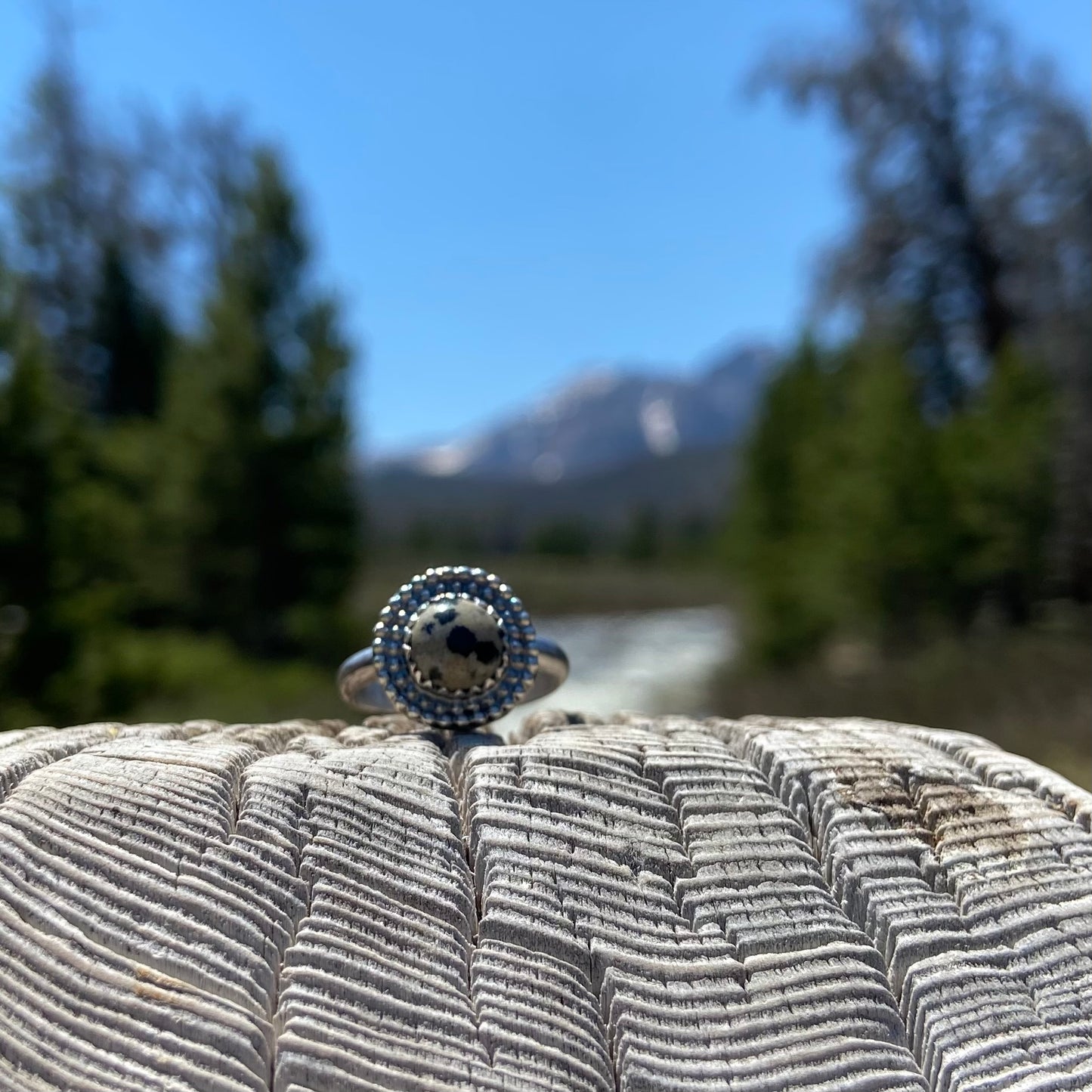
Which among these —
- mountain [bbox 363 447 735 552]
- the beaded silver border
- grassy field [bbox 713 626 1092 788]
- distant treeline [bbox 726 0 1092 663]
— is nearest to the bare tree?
distant treeline [bbox 726 0 1092 663]

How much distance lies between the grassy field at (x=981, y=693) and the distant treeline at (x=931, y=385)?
0.89m

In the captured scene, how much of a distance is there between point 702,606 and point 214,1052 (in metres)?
24.9

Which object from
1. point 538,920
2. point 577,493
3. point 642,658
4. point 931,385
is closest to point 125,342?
point 642,658

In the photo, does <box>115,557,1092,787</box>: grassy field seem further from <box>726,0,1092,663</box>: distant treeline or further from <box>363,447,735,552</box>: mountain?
<box>363,447,735,552</box>: mountain

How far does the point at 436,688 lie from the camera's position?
4.41 ft

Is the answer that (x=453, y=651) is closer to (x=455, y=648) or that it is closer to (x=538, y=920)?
(x=455, y=648)

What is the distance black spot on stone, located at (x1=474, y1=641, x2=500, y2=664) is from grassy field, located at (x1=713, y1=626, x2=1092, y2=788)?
13.2ft

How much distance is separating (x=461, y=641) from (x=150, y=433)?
12408 millimetres

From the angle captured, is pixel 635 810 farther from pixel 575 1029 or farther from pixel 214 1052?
pixel 214 1052

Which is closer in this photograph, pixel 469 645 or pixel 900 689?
pixel 469 645

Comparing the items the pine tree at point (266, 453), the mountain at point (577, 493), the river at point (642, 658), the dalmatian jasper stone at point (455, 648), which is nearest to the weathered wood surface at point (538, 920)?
the dalmatian jasper stone at point (455, 648)

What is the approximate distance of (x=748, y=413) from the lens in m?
15.5

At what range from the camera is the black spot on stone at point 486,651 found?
52.7 inches

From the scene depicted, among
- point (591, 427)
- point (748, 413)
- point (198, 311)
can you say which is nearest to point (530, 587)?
point (748, 413)
